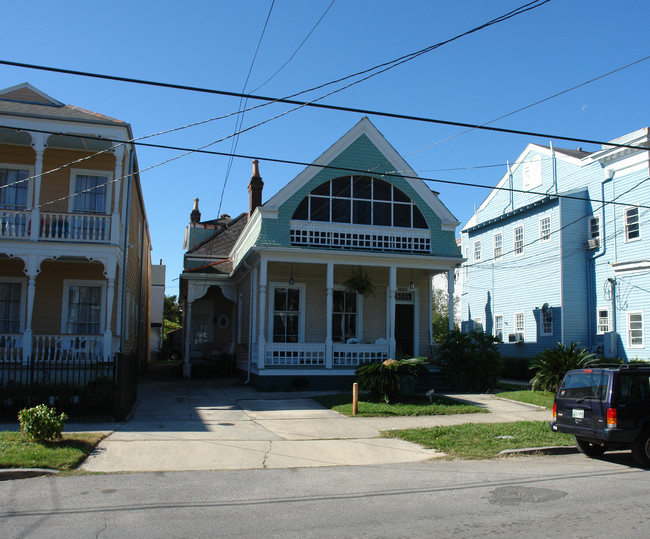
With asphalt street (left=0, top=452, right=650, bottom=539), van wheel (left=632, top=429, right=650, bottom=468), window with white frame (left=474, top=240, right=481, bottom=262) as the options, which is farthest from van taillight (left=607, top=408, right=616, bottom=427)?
window with white frame (left=474, top=240, right=481, bottom=262)

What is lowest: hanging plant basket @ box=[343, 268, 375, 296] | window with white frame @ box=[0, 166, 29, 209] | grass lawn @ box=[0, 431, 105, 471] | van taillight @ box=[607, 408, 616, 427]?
grass lawn @ box=[0, 431, 105, 471]

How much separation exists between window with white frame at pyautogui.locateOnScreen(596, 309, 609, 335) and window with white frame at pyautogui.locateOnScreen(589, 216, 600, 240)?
311cm

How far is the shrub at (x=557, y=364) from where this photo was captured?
56.5 ft

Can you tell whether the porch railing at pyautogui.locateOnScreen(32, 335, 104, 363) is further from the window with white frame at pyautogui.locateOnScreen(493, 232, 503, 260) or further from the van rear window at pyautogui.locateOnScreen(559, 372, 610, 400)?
the window with white frame at pyautogui.locateOnScreen(493, 232, 503, 260)

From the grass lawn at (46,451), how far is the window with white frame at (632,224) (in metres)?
20.2

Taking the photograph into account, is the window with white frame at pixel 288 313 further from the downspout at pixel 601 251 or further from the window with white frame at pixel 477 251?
the window with white frame at pixel 477 251

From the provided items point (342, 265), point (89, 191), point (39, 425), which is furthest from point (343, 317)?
point (39, 425)

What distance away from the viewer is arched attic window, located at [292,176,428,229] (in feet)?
64.5

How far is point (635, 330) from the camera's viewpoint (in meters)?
21.8

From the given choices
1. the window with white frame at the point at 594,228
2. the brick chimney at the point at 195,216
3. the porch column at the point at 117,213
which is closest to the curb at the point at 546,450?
the porch column at the point at 117,213

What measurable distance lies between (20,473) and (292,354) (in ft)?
36.8

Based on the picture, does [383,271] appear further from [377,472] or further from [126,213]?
[377,472]

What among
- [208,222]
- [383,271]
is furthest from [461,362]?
[208,222]

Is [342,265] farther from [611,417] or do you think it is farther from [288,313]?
[611,417]
